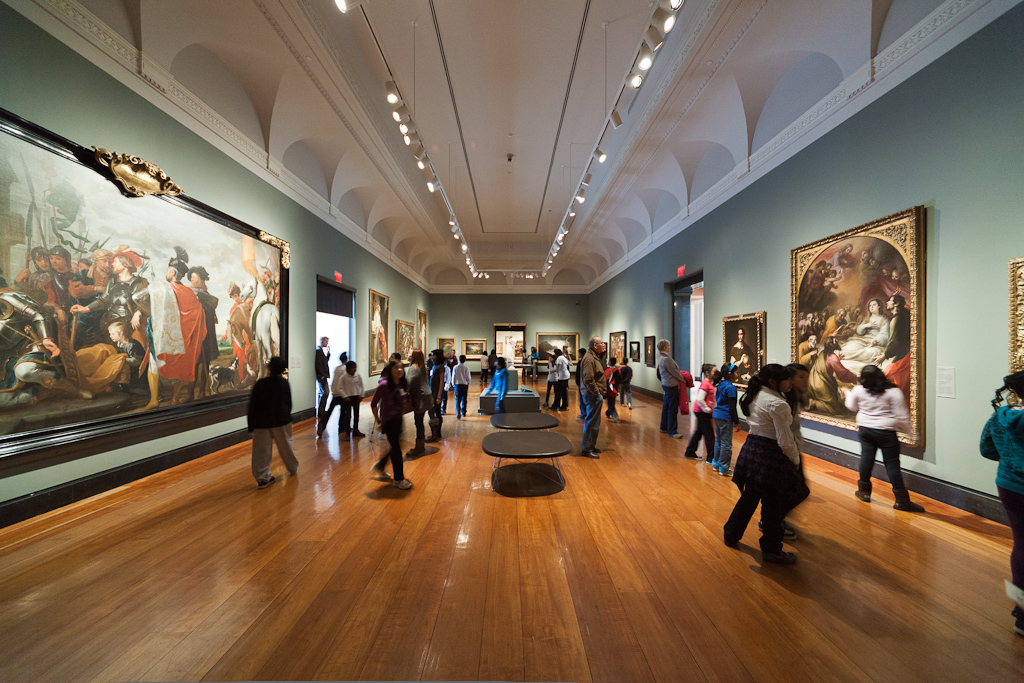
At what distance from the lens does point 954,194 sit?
13.8ft

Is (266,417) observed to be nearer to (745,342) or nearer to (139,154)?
(139,154)

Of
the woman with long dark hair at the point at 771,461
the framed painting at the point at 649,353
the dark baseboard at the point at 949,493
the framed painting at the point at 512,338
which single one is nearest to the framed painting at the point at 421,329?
the framed painting at the point at 512,338

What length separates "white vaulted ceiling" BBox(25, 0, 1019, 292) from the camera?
16.0 ft

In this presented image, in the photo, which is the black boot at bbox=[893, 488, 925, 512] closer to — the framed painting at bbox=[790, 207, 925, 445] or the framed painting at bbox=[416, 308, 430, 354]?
the framed painting at bbox=[790, 207, 925, 445]

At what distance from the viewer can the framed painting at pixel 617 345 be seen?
53.5ft

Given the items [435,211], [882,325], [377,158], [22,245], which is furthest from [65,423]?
[435,211]

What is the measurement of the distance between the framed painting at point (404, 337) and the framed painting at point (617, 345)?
8884 millimetres

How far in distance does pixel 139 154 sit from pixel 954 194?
32.3ft

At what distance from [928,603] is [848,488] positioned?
2.65 meters

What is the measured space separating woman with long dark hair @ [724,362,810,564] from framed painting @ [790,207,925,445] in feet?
9.50

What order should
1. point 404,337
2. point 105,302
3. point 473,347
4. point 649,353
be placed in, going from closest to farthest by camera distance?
point 105,302 < point 649,353 < point 404,337 < point 473,347

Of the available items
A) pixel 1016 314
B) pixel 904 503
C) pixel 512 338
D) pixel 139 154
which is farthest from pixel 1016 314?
pixel 512 338

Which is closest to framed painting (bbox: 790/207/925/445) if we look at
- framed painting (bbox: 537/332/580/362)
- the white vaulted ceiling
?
the white vaulted ceiling

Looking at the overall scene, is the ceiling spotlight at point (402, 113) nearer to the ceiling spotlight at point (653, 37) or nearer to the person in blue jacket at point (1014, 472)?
the ceiling spotlight at point (653, 37)
